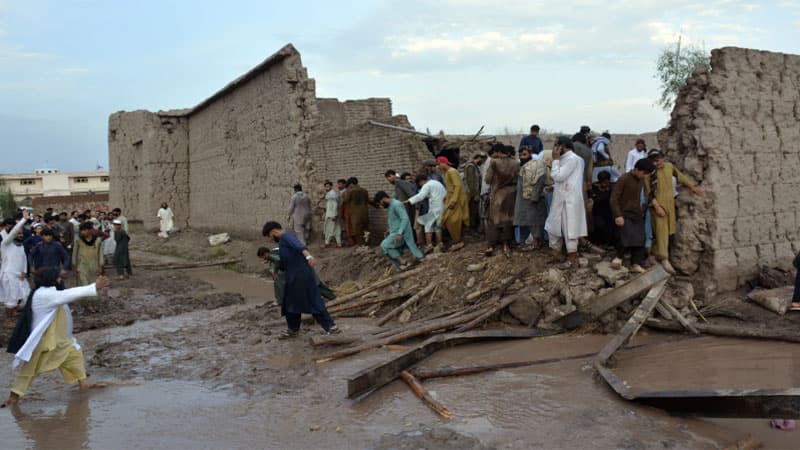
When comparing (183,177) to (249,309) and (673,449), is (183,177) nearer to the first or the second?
(249,309)

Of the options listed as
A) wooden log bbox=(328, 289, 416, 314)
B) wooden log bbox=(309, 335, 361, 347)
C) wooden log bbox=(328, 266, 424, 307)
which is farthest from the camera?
wooden log bbox=(328, 266, 424, 307)

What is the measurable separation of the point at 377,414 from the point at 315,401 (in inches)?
25.6

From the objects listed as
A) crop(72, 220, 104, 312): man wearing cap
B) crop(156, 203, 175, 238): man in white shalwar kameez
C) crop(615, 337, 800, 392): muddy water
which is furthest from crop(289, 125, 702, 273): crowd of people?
crop(156, 203, 175, 238): man in white shalwar kameez

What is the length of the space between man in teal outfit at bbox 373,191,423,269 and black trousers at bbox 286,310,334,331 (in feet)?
7.50

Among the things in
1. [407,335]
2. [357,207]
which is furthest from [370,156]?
[407,335]

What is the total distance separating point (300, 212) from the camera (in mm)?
14109

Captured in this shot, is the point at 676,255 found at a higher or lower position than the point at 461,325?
higher

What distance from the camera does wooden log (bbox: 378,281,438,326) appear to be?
8219mm

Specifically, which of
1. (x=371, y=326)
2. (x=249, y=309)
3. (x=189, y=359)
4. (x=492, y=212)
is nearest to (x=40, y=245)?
(x=249, y=309)

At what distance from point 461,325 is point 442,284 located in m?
1.30

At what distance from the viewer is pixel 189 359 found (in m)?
7.27

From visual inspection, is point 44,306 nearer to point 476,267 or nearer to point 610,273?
point 476,267

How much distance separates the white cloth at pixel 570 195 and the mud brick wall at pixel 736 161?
3.97 ft

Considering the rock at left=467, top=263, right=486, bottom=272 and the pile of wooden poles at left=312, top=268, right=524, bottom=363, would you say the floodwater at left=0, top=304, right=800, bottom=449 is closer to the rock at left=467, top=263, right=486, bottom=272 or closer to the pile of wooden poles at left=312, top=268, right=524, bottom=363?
the pile of wooden poles at left=312, top=268, right=524, bottom=363
